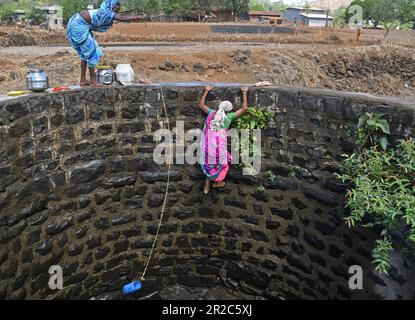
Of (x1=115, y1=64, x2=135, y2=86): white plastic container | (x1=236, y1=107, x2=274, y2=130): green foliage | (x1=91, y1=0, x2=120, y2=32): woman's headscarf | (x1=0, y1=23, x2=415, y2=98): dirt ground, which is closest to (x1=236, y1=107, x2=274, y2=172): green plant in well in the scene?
(x1=236, y1=107, x2=274, y2=130): green foliage

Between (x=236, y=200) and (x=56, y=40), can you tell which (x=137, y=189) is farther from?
(x=56, y=40)

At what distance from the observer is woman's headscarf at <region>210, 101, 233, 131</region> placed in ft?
15.9

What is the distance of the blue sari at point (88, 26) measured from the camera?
16.1ft

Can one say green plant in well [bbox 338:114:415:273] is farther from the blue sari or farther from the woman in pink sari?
the blue sari

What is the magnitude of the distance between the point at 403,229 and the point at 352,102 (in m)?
1.40

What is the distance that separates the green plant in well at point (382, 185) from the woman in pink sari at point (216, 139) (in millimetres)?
1482

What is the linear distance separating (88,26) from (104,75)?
0.61 metres

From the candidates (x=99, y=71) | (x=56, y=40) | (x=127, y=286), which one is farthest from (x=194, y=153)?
(x=56, y=40)

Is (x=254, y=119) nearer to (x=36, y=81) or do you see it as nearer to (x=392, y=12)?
(x=36, y=81)

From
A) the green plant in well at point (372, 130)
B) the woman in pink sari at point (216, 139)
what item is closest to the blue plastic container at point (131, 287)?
the woman in pink sari at point (216, 139)

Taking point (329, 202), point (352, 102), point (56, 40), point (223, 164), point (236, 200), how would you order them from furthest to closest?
point (56, 40)
point (236, 200)
point (223, 164)
point (329, 202)
point (352, 102)

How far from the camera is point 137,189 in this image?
5332 millimetres

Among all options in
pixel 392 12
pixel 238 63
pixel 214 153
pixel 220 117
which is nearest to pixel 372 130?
pixel 220 117

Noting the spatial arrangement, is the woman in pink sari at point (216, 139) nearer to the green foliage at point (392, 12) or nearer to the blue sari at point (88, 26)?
the blue sari at point (88, 26)
